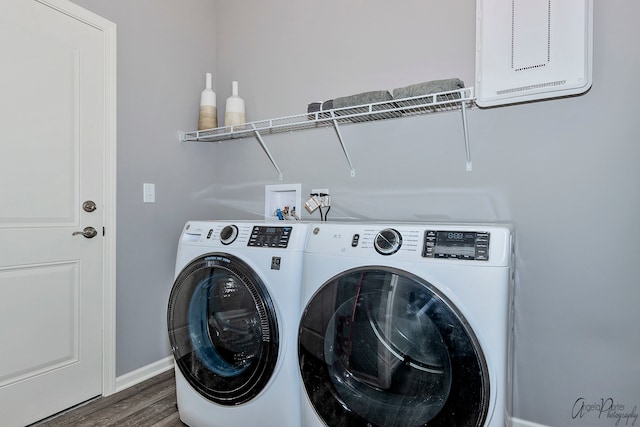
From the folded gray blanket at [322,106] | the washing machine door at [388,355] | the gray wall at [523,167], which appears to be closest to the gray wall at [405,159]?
the gray wall at [523,167]

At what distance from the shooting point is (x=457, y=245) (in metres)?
1.02

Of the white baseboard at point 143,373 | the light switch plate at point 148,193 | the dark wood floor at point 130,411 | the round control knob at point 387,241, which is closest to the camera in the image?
the round control knob at point 387,241

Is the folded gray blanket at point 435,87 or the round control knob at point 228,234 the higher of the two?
the folded gray blanket at point 435,87

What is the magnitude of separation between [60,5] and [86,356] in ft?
5.47

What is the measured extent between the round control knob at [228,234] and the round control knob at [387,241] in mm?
608

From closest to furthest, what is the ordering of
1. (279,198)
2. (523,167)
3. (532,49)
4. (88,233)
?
(532,49), (523,167), (88,233), (279,198)

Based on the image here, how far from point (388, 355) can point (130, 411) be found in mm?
1357

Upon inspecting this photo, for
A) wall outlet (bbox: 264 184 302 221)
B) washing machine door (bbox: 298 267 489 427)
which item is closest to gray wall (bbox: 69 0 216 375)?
wall outlet (bbox: 264 184 302 221)

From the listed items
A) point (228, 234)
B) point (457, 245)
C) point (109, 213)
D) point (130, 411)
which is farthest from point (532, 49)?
point (130, 411)

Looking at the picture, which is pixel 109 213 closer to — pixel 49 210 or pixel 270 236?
pixel 49 210

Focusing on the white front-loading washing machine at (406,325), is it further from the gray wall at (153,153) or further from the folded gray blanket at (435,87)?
the gray wall at (153,153)

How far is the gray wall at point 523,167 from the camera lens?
1314 mm

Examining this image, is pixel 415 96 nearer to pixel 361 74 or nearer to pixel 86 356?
pixel 361 74

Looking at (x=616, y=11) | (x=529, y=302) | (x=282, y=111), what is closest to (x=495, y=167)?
(x=529, y=302)
